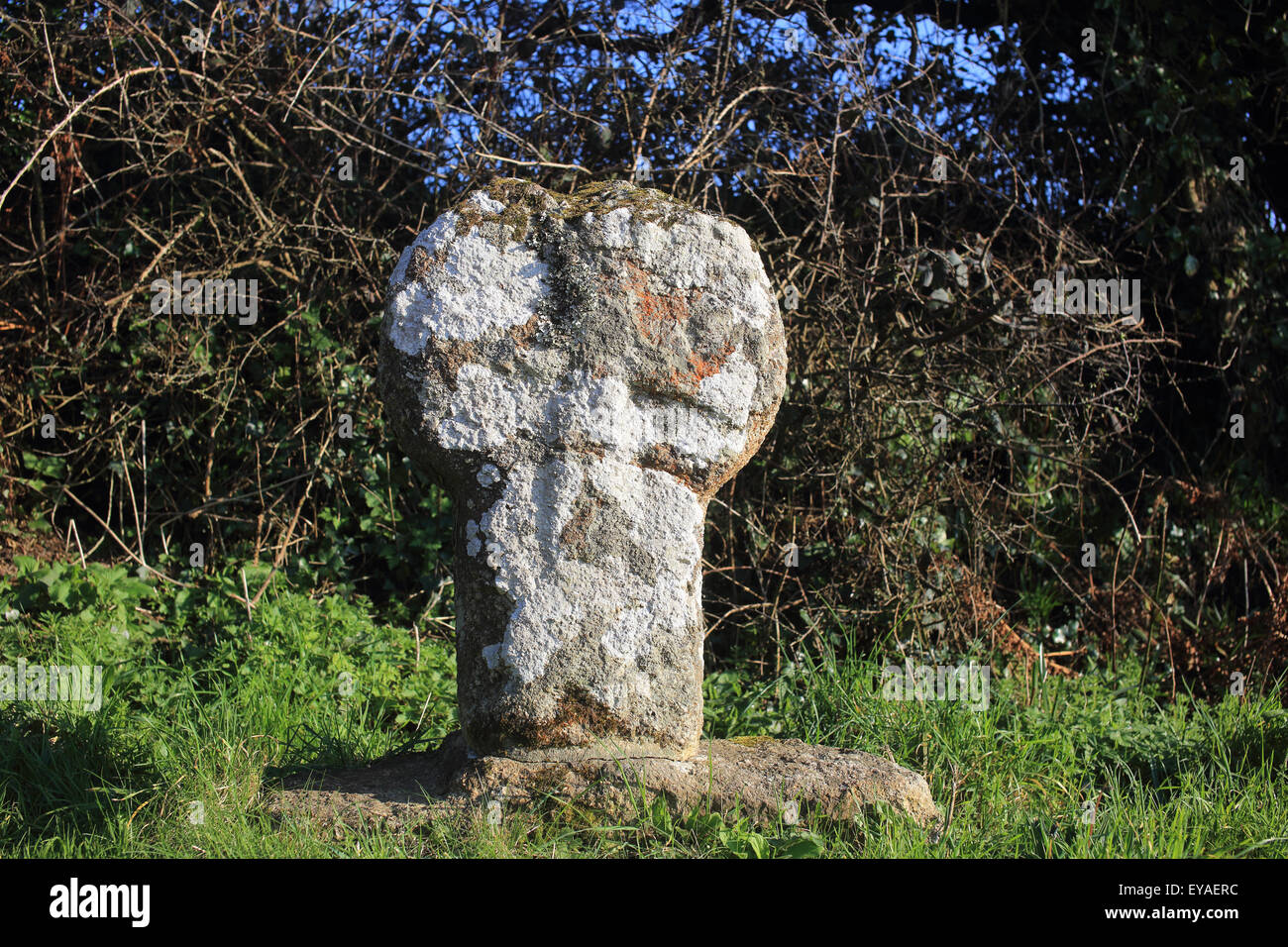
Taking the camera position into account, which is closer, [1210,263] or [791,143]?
[791,143]

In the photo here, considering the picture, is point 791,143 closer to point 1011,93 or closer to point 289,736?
point 1011,93

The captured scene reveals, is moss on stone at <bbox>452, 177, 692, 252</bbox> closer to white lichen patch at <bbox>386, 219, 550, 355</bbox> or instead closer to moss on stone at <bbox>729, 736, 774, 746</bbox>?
white lichen patch at <bbox>386, 219, 550, 355</bbox>

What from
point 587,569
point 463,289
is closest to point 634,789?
point 587,569

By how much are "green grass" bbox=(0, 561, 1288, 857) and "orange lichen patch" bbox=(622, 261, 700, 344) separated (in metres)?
1.22

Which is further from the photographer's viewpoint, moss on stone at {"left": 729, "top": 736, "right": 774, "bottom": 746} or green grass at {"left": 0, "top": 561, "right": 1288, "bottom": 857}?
moss on stone at {"left": 729, "top": 736, "right": 774, "bottom": 746}

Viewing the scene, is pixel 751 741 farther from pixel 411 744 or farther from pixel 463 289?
pixel 463 289

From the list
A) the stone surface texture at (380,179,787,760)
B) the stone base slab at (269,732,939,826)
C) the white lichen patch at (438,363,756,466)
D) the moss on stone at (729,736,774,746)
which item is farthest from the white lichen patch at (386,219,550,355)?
the moss on stone at (729,736,774,746)

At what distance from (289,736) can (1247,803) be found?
2939 millimetres

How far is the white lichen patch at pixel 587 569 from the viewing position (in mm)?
2523

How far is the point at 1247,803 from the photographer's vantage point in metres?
2.92

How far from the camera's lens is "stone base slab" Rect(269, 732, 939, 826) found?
2408 millimetres

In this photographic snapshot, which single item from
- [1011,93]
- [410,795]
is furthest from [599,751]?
[1011,93]

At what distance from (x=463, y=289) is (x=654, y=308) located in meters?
0.51

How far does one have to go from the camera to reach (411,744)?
10.9 feet
